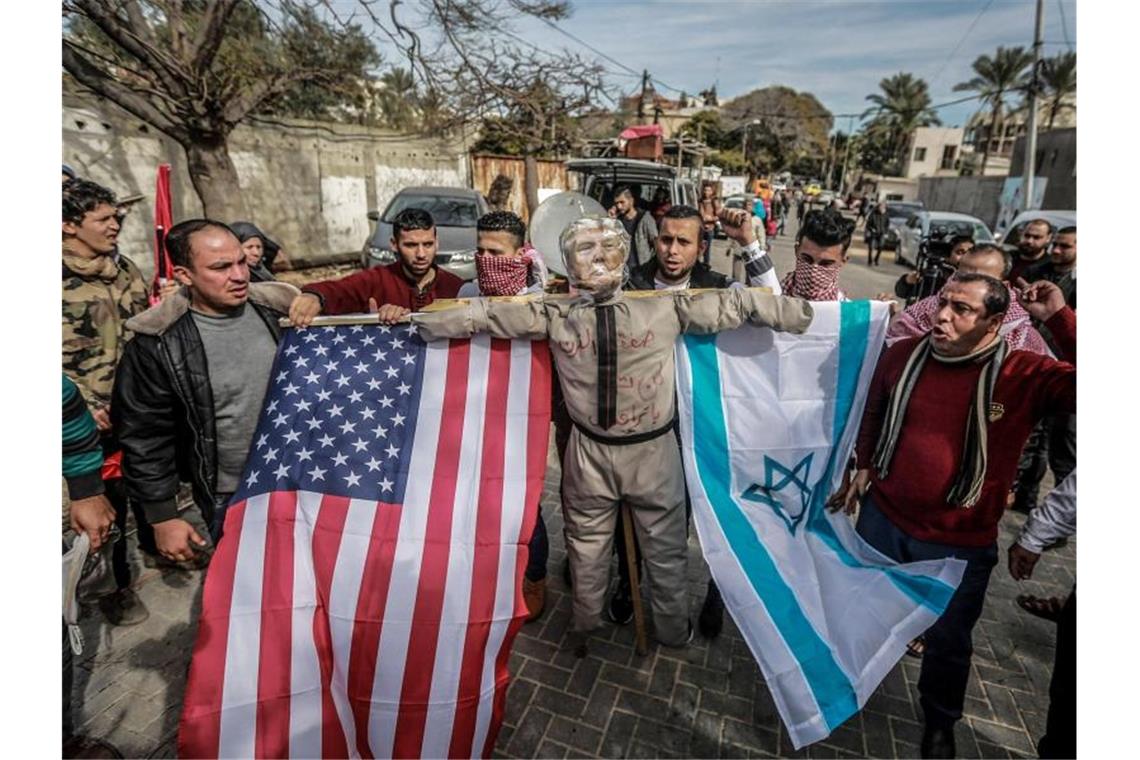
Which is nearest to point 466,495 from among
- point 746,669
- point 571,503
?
point 571,503

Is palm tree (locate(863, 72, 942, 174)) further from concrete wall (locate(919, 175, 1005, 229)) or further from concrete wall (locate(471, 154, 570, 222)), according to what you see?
concrete wall (locate(471, 154, 570, 222))

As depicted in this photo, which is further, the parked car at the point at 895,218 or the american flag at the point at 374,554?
the parked car at the point at 895,218

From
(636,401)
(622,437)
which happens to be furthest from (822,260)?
(622,437)

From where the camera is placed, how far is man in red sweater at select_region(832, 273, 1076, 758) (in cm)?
231

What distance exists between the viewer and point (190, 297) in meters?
2.67

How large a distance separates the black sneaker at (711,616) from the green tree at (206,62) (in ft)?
26.2

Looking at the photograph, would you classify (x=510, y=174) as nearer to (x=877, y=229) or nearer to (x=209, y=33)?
(x=209, y=33)

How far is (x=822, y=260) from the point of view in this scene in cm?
334

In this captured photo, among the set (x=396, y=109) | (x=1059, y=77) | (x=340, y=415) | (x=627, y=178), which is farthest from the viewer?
(x=1059, y=77)

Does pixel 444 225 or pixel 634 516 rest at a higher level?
pixel 444 225

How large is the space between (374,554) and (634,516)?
1263 millimetres

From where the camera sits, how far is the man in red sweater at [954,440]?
2.31m

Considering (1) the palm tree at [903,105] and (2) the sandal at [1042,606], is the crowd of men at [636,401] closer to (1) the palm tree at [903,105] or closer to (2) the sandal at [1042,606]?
(2) the sandal at [1042,606]

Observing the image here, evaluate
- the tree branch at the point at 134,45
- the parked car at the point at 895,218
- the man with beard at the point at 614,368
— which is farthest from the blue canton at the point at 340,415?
the parked car at the point at 895,218
